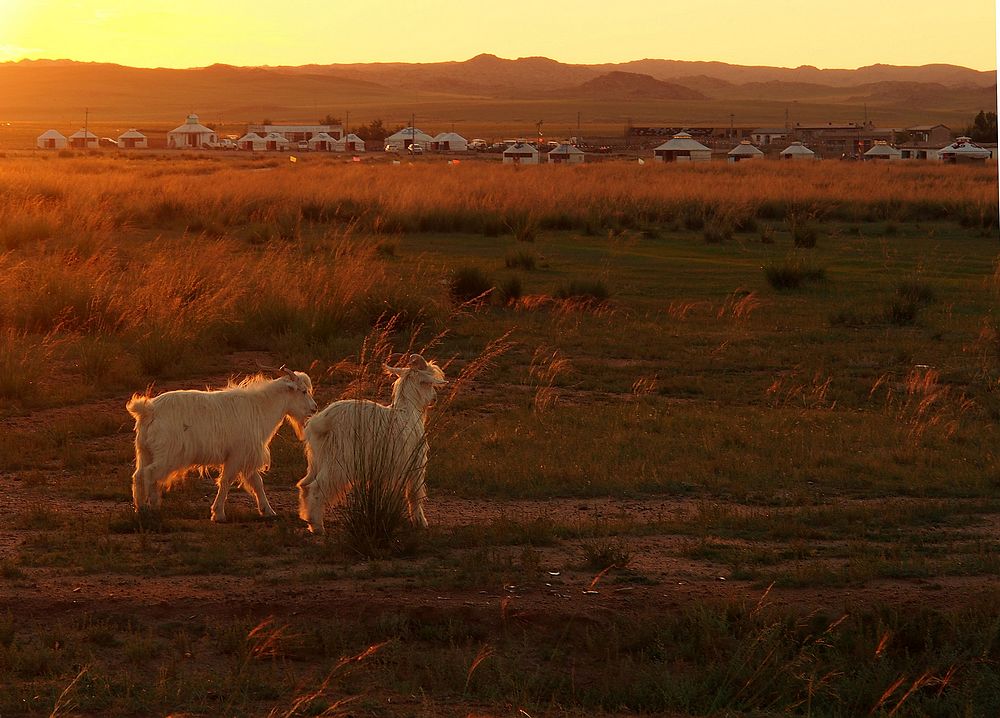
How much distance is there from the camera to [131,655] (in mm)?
6191

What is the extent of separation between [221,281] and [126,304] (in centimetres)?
184

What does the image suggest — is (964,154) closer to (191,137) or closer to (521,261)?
(521,261)

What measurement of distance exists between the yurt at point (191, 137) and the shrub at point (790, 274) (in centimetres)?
9893

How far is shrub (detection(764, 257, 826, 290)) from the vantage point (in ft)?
73.8

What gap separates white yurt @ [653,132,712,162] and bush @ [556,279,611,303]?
2574 inches

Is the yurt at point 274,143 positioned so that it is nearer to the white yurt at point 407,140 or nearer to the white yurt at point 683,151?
the white yurt at point 407,140

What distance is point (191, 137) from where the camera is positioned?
117000 millimetres

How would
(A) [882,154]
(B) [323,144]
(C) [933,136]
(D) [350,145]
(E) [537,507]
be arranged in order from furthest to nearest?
(C) [933,136] < (D) [350,145] < (B) [323,144] < (A) [882,154] < (E) [537,507]

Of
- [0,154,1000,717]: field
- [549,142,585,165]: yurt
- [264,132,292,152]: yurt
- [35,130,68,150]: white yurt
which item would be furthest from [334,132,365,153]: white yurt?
[0,154,1000,717]: field

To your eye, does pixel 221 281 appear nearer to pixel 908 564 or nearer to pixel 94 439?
pixel 94 439

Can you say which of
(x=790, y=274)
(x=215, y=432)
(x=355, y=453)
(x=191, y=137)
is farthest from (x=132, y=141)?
(x=355, y=453)

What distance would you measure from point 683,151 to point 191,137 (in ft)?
167

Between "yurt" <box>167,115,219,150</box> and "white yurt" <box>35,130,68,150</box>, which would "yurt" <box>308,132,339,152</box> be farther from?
"white yurt" <box>35,130,68,150</box>

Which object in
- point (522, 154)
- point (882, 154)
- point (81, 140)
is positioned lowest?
point (81, 140)
